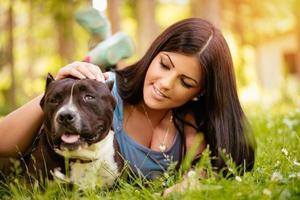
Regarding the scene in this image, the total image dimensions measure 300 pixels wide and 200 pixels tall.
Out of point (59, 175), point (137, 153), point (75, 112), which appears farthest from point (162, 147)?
point (75, 112)

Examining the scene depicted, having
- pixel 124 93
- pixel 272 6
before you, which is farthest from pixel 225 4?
pixel 124 93

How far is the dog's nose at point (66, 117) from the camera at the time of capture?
131 inches

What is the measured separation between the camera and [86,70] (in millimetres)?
3725

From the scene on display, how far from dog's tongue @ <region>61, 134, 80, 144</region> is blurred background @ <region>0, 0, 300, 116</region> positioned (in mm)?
2726

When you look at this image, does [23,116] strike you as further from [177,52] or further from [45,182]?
[177,52]

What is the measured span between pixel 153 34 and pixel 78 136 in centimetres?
967

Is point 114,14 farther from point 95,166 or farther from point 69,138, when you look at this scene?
point 69,138

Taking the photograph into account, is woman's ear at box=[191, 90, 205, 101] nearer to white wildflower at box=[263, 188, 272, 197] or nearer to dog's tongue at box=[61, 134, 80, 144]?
dog's tongue at box=[61, 134, 80, 144]

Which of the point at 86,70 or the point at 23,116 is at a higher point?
the point at 86,70

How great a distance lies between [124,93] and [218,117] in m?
0.76

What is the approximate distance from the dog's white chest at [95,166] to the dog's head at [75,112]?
0.31 ft

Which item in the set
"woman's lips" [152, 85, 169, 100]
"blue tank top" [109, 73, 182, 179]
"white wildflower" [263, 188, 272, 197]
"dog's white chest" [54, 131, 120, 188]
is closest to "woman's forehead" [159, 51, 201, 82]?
"woman's lips" [152, 85, 169, 100]

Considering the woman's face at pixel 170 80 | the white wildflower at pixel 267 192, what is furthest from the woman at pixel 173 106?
the white wildflower at pixel 267 192

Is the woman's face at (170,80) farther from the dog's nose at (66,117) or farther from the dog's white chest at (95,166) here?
the dog's nose at (66,117)
